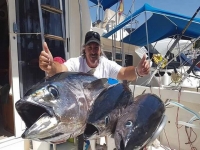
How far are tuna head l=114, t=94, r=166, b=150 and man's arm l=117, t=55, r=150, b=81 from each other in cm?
36

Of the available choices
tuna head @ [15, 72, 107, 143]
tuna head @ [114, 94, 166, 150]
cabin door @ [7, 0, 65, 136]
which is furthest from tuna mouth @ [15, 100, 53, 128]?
cabin door @ [7, 0, 65, 136]

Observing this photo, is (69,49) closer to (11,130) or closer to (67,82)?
(11,130)

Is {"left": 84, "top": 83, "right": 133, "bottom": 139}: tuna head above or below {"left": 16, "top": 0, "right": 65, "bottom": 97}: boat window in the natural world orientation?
below

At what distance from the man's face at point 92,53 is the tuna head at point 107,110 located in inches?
25.2

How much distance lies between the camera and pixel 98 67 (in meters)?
1.78

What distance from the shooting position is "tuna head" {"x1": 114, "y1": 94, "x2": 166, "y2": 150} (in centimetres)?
88

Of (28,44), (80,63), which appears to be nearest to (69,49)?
(28,44)

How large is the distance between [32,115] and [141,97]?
64 centimetres

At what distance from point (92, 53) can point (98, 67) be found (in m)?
0.17

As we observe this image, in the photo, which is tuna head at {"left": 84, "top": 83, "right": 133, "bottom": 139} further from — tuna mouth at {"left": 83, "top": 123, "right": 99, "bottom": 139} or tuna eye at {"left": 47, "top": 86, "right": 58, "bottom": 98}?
tuna eye at {"left": 47, "top": 86, "right": 58, "bottom": 98}

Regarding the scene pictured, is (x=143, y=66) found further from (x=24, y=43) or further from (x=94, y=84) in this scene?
(x=24, y=43)

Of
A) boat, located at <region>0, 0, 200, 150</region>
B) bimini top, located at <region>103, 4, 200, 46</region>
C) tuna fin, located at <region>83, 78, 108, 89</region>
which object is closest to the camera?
tuna fin, located at <region>83, 78, 108, 89</region>

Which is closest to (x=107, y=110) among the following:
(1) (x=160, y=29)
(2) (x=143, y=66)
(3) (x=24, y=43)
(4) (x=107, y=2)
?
(2) (x=143, y=66)

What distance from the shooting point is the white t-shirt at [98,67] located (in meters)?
1.73
